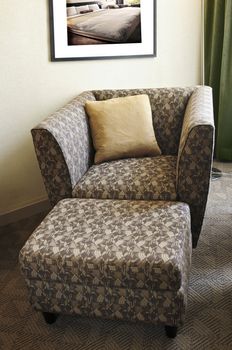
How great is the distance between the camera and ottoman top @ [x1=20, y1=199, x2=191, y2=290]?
1387 millimetres

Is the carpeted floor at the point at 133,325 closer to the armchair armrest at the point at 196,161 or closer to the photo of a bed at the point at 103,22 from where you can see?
the armchair armrest at the point at 196,161

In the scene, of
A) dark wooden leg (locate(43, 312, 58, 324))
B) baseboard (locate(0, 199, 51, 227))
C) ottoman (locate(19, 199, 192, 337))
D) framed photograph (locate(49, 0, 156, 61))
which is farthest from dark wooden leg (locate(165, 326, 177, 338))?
framed photograph (locate(49, 0, 156, 61))

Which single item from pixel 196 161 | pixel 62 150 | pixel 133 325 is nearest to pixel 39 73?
pixel 62 150

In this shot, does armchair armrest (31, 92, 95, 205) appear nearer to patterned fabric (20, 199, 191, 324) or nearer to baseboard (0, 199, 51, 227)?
patterned fabric (20, 199, 191, 324)

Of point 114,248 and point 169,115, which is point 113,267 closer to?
point 114,248

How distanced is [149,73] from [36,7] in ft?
2.86

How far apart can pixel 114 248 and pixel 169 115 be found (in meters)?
1.07

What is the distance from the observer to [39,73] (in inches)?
95.9

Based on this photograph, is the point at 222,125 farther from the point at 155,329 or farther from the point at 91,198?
the point at 155,329

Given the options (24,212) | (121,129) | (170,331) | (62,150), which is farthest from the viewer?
(24,212)

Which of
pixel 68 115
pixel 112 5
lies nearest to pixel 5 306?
pixel 68 115

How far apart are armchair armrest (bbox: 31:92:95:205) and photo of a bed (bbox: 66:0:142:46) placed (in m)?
0.60

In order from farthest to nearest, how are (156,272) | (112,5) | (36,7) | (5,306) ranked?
1. (112,5)
2. (36,7)
3. (5,306)
4. (156,272)

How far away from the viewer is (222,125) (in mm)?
3084
